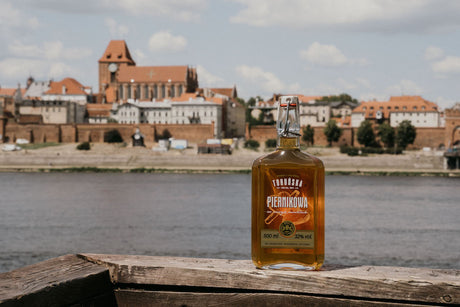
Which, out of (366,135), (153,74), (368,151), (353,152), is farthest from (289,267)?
(153,74)

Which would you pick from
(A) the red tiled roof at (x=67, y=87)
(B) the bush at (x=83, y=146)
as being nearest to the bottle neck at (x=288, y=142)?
(B) the bush at (x=83, y=146)

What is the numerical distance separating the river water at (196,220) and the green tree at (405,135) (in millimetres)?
17564

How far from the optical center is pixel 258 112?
9594cm

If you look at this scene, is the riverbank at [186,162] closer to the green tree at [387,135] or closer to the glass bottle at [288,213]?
the green tree at [387,135]

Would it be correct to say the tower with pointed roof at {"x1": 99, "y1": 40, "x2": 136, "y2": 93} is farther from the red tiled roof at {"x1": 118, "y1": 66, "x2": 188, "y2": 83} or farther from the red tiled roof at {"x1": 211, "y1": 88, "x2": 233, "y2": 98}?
the red tiled roof at {"x1": 211, "y1": 88, "x2": 233, "y2": 98}

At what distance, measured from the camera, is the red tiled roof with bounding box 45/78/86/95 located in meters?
89.3

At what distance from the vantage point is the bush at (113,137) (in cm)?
6962

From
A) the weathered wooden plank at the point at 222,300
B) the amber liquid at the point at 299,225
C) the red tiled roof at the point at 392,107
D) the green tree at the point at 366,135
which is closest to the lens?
the weathered wooden plank at the point at 222,300

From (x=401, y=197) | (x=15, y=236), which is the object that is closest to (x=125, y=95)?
(x=401, y=197)

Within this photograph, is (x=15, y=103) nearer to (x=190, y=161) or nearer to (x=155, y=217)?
(x=190, y=161)

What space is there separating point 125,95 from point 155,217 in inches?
2406

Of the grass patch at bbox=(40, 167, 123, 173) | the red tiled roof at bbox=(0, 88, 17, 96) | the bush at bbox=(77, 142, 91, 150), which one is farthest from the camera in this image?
the red tiled roof at bbox=(0, 88, 17, 96)

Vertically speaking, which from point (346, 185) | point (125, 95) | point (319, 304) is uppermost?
point (125, 95)

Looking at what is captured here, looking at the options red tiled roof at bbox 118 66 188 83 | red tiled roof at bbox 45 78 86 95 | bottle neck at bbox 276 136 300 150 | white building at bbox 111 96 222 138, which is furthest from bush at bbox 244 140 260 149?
bottle neck at bbox 276 136 300 150
